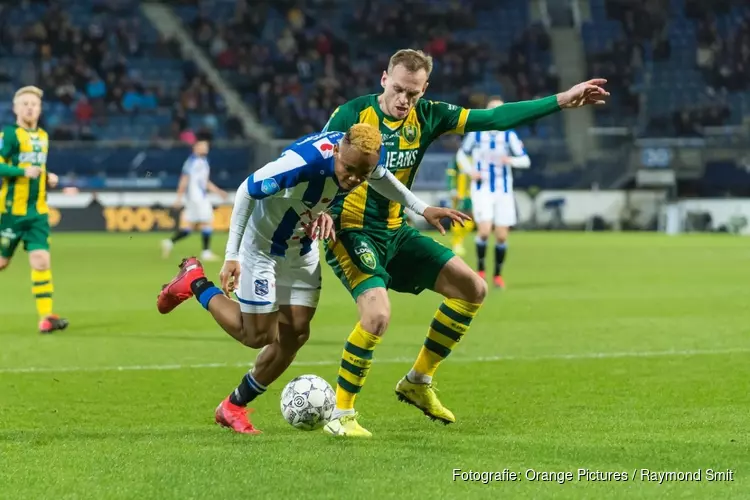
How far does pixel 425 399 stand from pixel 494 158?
10241 millimetres

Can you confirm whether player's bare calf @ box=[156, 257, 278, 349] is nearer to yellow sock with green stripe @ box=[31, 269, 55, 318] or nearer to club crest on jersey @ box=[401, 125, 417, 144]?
club crest on jersey @ box=[401, 125, 417, 144]

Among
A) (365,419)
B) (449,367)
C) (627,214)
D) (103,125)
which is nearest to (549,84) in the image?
(627,214)

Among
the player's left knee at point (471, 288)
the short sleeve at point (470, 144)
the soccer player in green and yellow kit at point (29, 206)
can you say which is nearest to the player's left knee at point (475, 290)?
the player's left knee at point (471, 288)

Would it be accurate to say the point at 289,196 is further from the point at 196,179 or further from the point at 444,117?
the point at 196,179

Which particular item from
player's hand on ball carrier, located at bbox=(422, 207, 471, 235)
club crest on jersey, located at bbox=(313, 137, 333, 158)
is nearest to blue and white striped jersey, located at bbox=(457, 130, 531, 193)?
player's hand on ball carrier, located at bbox=(422, 207, 471, 235)

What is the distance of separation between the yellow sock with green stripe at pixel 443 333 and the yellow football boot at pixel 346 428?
2.52 feet

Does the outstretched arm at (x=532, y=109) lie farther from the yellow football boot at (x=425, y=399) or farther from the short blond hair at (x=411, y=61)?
the yellow football boot at (x=425, y=399)

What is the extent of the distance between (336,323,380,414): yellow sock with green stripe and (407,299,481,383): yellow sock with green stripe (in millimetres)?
660

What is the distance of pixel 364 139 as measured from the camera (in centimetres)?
594

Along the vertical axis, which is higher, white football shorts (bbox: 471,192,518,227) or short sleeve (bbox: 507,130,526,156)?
short sleeve (bbox: 507,130,526,156)

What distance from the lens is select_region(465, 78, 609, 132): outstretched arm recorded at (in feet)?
22.6

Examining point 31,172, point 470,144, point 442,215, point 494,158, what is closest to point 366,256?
point 442,215

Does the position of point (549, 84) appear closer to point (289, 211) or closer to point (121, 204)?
point (121, 204)

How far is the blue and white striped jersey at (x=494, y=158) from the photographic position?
16672mm
